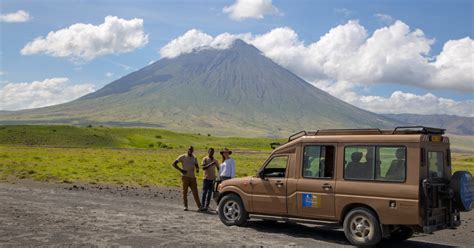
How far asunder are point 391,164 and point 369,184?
27.4 inches

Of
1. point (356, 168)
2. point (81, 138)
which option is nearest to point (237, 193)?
point (356, 168)

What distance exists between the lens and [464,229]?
615 inches

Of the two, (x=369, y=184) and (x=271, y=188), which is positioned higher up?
(x=369, y=184)

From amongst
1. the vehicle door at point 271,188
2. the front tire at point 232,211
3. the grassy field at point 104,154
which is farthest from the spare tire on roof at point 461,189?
the grassy field at point 104,154

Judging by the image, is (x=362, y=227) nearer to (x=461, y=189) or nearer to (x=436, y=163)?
(x=436, y=163)

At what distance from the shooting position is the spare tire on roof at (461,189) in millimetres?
12086

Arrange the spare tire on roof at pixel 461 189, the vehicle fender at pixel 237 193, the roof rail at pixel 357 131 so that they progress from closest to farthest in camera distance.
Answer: the spare tire on roof at pixel 461 189 → the roof rail at pixel 357 131 → the vehicle fender at pixel 237 193

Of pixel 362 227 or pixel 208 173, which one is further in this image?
pixel 208 173

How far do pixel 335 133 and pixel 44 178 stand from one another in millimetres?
20753

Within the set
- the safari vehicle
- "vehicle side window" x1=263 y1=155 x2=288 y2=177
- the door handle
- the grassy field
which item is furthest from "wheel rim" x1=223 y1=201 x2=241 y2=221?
the grassy field

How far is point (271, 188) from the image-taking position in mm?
13977

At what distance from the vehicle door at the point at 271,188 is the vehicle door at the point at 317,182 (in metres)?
0.56

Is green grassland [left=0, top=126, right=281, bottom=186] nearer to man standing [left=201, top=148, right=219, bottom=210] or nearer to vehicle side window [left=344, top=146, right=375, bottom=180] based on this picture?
man standing [left=201, top=148, right=219, bottom=210]

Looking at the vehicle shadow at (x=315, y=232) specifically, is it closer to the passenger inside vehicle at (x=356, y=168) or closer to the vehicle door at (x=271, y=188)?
the vehicle door at (x=271, y=188)
